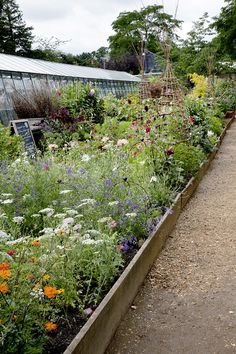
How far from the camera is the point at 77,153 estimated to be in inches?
246

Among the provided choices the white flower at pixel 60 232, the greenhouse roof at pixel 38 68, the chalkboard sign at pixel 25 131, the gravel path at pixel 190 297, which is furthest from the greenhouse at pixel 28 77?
the white flower at pixel 60 232

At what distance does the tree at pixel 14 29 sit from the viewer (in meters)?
39.9

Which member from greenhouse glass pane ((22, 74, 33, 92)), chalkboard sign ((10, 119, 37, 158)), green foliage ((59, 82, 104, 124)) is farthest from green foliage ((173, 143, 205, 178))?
greenhouse glass pane ((22, 74, 33, 92))

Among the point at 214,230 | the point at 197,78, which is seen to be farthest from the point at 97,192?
the point at 197,78

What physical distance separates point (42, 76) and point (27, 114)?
2.71 m

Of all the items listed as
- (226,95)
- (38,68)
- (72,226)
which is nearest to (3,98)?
(38,68)

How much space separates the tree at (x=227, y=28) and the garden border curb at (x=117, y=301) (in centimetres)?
1668

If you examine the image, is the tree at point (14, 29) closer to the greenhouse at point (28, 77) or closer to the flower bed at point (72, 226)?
the greenhouse at point (28, 77)

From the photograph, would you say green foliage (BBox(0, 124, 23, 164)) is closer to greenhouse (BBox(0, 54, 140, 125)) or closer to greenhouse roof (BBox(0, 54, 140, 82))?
greenhouse (BBox(0, 54, 140, 125))

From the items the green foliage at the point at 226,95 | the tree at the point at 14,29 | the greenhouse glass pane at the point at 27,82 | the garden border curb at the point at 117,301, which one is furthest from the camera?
the tree at the point at 14,29

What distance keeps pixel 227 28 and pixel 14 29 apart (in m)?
27.1

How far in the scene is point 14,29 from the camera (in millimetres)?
40812

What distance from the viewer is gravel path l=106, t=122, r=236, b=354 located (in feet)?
8.93

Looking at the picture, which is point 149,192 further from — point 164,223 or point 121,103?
point 121,103
